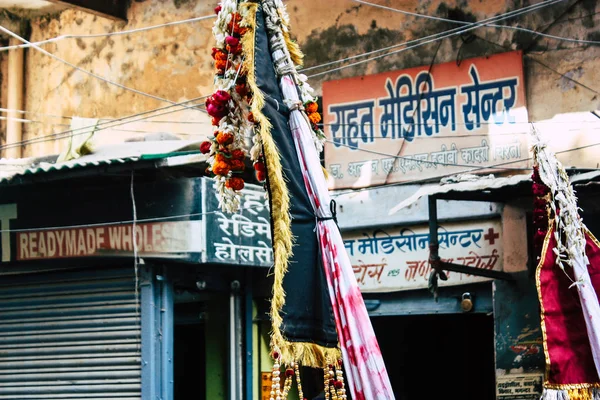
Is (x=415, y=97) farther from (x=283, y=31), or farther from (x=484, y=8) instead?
(x=283, y=31)

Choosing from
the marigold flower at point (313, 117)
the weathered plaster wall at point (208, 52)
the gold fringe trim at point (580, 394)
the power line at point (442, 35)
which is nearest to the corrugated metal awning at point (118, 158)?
the weathered plaster wall at point (208, 52)

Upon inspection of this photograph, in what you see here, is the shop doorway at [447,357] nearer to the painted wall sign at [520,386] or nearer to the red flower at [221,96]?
the painted wall sign at [520,386]

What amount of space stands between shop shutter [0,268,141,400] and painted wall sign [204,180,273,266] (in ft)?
3.07

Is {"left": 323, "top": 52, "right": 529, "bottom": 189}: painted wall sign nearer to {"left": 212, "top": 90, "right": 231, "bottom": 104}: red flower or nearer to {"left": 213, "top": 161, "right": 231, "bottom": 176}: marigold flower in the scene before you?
{"left": 213, "top": 161, "right": 231, "bottom": 176}: marigold flower

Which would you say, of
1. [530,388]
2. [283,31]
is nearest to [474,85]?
[530,388]

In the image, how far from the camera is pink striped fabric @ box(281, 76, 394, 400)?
4.40 meters

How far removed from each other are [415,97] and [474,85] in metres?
Answer: 0.69

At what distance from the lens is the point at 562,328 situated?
6.78 meters

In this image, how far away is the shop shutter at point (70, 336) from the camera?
31.3ft

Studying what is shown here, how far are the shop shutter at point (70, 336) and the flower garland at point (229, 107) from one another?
4.67 meters

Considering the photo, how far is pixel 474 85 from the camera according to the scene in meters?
9.81

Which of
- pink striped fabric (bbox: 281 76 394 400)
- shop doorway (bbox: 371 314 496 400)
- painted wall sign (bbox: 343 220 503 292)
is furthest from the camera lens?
shop doorway (bbox: 371 314 496 400)

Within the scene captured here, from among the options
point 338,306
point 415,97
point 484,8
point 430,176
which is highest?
point 484,8

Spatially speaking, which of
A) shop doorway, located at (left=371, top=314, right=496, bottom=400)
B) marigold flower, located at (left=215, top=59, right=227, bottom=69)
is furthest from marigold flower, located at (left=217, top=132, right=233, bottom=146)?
shop doorway, located at (left=371, top=314, right=496, bottom=400)
